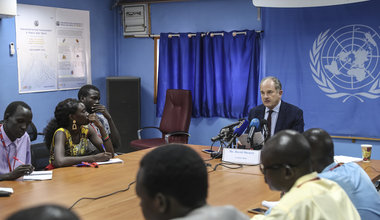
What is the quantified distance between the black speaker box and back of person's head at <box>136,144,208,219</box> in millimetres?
5388

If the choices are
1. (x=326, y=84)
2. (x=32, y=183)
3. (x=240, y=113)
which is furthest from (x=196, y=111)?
(x=32, y=183)

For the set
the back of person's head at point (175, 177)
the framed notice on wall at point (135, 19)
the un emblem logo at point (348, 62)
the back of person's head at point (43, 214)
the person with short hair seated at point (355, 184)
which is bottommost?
the person with short hair seated at point (355, 184)

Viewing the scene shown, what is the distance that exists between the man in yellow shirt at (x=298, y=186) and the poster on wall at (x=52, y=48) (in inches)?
183

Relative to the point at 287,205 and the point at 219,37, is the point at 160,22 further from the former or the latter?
the point at 287,205

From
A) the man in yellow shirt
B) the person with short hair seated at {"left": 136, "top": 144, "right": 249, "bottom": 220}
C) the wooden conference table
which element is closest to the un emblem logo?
the wooden conference table

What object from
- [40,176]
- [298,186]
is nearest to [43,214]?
[298,186]

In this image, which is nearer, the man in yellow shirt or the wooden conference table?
the man in yellow shirt

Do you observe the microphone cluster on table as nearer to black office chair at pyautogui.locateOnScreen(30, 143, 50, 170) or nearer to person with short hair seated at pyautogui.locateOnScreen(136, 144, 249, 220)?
black office chair at pyautogui.locateOnScreen(30, 143, 50, 170)

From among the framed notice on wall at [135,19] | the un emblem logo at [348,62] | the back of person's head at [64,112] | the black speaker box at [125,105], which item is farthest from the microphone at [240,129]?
the framed notice on wall at [135,19]

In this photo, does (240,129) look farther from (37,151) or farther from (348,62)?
(348,62)

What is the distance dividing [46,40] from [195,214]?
5.31m

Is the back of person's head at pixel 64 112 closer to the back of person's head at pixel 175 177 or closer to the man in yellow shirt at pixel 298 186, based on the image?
the man in yellow shirt at pixel 298 186

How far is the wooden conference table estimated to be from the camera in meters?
2.35

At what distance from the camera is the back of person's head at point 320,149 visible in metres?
2.25
